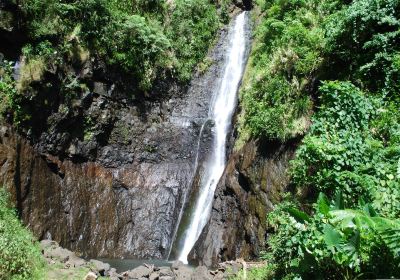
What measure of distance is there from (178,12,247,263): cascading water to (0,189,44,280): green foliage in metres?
5.35

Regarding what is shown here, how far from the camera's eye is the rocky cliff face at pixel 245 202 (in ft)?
35.9

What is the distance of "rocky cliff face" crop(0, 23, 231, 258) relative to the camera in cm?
1298

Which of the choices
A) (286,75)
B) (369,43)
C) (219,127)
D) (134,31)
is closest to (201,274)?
(286,75)

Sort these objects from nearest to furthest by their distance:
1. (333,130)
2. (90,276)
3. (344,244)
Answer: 1. (344,244)
2. (333,130)
3. (90,276)

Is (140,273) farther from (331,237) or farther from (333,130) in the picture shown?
(333,130)

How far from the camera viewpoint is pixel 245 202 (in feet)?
39.0

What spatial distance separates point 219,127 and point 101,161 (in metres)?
5.10

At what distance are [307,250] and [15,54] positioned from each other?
12.2 m

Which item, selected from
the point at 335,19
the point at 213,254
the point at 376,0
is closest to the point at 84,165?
the point at 213,254

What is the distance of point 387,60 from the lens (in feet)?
30.1

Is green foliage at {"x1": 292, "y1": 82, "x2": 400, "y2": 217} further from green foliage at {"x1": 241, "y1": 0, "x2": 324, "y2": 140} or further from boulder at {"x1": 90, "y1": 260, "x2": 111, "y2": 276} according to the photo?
boulder at {"x1": 90, "y1": 260, "x2": 111, "y2": 276}

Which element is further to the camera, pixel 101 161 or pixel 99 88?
pixel 99 88

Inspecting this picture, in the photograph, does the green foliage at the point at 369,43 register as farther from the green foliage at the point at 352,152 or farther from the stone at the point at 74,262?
the stone at the point at 74,262

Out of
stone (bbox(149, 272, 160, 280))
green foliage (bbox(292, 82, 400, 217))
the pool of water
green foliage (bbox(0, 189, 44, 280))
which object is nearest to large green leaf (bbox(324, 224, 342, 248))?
green foliage (bbox(292, 82, 400, 217))
